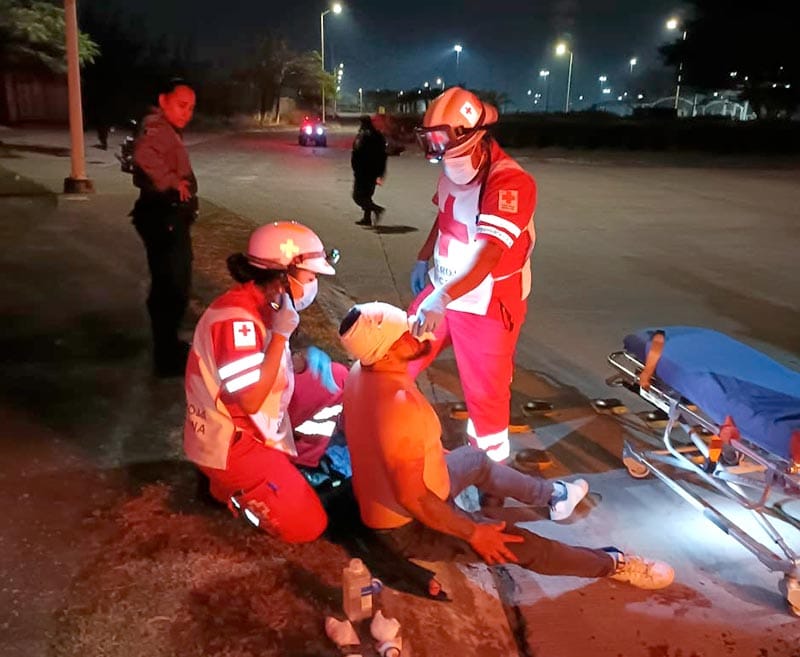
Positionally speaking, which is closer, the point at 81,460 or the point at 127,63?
the point at 81,460

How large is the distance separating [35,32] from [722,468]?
18664 millimetres

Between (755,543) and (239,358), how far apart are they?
6.88 ft

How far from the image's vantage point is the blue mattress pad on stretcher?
10.5 ft

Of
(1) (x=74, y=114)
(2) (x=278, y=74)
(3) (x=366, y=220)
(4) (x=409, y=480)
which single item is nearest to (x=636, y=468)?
(4) (x=409, y=480)

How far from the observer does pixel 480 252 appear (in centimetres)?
358

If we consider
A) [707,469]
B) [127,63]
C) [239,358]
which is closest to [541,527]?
[707,469]

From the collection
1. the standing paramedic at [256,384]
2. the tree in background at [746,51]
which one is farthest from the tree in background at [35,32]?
the tree in background at [746,51]

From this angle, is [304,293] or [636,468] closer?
[304,293]

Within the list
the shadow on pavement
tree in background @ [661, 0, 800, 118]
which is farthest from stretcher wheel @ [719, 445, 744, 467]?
tree in background @ [661, 0, 800, 118]

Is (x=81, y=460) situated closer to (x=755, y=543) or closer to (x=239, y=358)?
(x=239, y=358)

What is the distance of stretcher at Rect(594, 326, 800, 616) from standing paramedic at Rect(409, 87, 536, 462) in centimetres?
72

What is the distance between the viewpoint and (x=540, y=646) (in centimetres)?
289

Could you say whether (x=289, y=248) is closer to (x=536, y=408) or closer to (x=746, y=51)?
(x=536, y=408)

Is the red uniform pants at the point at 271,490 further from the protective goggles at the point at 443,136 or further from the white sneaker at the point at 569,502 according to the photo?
the protective goggles at the point at 443,136
